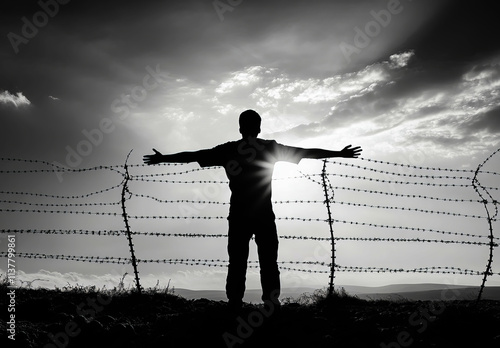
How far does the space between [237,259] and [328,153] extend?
165cm

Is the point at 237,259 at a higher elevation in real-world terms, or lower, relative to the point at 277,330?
higher

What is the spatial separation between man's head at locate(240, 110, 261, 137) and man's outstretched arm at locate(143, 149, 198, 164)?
2.13 ft

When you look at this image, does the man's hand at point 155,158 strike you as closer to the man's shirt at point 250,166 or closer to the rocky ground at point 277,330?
the man's shirt at point 250,166

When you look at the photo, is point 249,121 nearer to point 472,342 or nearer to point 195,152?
point 195,152

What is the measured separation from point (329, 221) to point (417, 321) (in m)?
3.70

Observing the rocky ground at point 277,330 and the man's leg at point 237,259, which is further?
the man's leg at point 237,259

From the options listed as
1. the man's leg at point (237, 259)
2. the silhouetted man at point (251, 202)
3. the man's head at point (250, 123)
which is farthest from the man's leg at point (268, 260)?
the man's head at point (250, 123)

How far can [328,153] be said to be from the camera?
5.34m

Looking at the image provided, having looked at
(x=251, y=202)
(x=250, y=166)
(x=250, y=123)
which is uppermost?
(x=250, y=123)

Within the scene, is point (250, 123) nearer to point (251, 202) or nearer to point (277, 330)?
point (251, 202)

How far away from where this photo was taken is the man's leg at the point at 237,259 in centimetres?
515

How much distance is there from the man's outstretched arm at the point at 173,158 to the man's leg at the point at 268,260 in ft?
3.74

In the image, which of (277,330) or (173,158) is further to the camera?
(173,158)

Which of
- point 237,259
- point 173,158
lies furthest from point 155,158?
point 237,259
